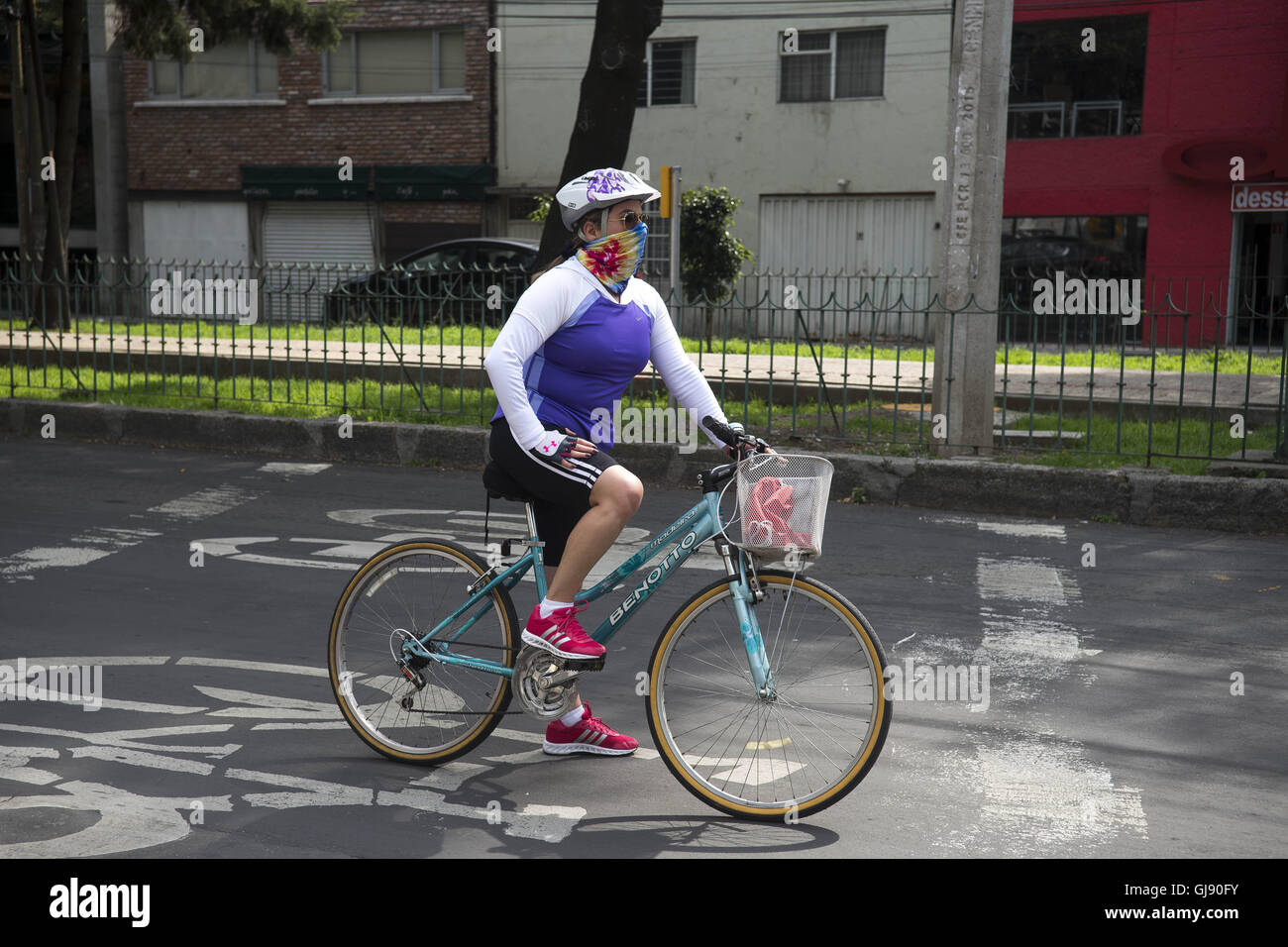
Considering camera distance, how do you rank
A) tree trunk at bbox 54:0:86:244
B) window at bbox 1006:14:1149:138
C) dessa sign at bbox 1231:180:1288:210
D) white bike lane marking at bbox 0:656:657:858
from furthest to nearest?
window at bbox 1006:14:1149:138
dessa sign at bbox 1231:180:1288:210
tree trunk at bbox 54:0:86:244
white bike lane marking at bbox 0:656:657:858

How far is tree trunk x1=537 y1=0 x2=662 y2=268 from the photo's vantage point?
Answer: 11336 mm

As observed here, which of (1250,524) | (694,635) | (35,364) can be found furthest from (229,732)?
(35,364)

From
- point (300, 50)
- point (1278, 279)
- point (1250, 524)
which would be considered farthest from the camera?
point (300, 50)

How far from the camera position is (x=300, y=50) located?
28.0 metres

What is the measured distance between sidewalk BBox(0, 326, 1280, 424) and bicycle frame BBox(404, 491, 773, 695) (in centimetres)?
603

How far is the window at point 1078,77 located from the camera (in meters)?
23.2

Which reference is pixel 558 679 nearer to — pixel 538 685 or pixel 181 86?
pixel 538 685

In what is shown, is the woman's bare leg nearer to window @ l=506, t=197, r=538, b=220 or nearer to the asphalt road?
the asphalt road

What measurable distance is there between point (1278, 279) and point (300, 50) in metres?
18.7

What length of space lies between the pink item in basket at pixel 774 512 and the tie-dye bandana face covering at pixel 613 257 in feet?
2.83

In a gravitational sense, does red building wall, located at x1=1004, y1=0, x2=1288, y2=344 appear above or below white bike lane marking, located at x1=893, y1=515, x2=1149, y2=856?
above

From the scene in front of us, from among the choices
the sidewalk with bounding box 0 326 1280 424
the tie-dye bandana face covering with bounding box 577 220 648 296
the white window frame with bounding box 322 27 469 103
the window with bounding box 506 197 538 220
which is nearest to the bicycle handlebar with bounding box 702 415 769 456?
the tie-dye bandana face covering with bounding box 577 220 648 296

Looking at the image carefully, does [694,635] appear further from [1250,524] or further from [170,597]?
[1250,524]

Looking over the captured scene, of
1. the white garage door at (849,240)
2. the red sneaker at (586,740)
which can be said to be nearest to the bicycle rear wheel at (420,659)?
the red sneaker at (586,740)
